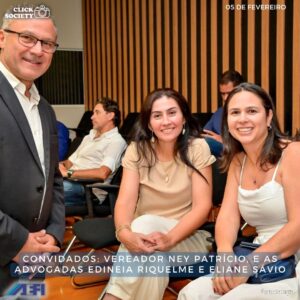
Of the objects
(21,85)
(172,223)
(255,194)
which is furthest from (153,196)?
(21,85)

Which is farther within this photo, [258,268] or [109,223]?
[109,223]

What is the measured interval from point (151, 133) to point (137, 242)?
704 millimetres

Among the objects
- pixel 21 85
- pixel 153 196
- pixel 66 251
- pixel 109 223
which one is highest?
pixel 21 85

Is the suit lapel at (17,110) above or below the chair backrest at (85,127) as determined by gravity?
above

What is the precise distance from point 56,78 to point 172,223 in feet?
17.7

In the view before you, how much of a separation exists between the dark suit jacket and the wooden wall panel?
3.24m

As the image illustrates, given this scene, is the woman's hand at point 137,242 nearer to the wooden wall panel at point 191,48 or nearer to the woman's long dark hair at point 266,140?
the woman's long dark hair at point 266,140

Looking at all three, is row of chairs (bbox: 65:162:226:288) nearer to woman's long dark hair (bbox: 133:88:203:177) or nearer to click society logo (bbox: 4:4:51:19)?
woman's long dark hair (bbox: 133:88:203:177)

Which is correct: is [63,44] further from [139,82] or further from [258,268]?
[258,268]

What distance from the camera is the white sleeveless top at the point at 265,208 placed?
195 cm

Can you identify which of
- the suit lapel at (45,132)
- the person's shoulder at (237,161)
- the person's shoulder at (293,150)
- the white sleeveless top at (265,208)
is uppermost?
the suit lapel at (45,132)

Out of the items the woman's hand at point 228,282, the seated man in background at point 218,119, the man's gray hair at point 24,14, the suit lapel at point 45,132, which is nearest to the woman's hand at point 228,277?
the woman's hand at point 228,282

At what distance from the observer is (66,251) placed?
3.63 meters

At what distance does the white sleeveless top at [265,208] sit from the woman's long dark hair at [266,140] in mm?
66
